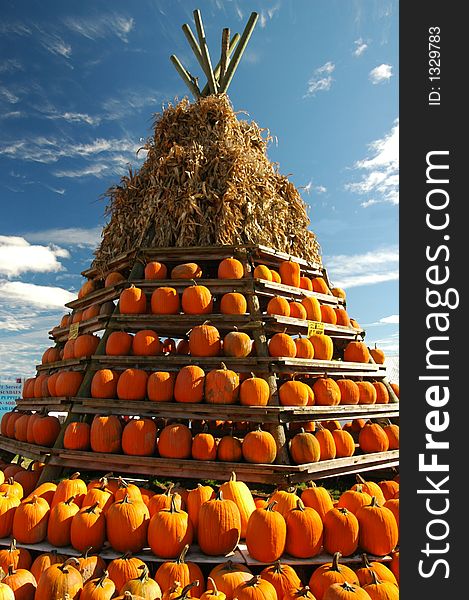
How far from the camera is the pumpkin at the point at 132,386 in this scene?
14.9ft

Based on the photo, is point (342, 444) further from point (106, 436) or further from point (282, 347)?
point (106, 436)

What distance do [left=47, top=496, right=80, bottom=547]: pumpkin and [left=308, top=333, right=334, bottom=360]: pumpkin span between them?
10.0ft

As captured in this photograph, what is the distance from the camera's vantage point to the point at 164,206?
19.2 ft

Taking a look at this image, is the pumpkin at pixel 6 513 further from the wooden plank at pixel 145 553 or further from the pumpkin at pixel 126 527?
the pumpkin at pixel 126 527

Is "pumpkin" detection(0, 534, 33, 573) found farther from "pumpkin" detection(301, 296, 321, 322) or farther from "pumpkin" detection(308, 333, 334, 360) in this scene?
"pumpkin" detection(301, 296, 321, 322)

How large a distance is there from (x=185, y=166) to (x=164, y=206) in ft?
2.10

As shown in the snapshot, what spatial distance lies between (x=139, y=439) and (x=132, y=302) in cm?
161

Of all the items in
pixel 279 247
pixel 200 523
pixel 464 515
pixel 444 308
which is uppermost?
pixel 279 247

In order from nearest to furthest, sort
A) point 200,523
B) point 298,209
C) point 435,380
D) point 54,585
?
1. point 435,380
2. point 54,585
3. point 200,523
4. point 298,209

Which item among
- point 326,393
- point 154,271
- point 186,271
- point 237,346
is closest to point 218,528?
point 237,346

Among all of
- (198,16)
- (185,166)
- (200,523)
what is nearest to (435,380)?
(200,523)

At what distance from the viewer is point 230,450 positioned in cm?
409

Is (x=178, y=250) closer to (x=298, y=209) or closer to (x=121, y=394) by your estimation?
(x=121, y=394)

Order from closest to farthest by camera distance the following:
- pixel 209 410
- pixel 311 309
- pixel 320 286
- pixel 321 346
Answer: pixel 209 410 → pixel 321 346 → pixel 311 309 → pixel 320 286
